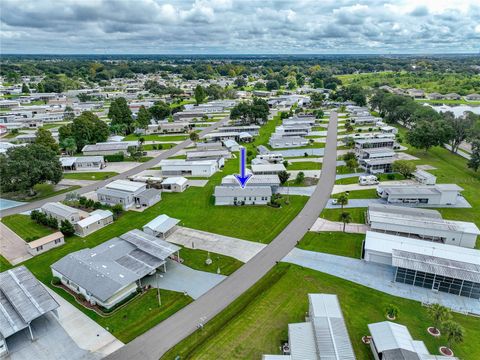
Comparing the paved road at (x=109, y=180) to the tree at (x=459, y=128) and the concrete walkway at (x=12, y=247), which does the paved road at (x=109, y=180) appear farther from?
the tree at (x=459, y=128)

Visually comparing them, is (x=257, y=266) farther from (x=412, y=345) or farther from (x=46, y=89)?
(x=46, y=89)

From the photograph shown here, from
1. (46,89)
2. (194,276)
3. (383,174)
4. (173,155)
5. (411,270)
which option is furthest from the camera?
(46,89)

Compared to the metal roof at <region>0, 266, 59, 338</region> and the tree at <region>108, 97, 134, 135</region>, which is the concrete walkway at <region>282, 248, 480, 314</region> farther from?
the tree at <region>108, 97, 134, 135</region>

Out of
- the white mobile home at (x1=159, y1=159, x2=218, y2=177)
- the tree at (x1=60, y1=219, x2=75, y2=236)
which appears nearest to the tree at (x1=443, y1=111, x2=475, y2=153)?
the white mobile home at (x1=159, y1=159, x2=218, y2=177)

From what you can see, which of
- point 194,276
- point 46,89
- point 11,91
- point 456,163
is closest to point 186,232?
point 194,276

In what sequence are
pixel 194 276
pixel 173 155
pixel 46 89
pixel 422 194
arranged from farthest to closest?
pixel 46 89 < pixel 173 155 < pixel 422 194 < pixel 194 276

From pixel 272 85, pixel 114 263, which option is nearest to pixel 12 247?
pixel 114 263

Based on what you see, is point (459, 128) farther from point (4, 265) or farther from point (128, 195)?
point (4, 265)
